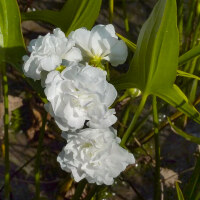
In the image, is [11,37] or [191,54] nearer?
[191,54]

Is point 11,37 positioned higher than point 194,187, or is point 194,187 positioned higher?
point 11,37

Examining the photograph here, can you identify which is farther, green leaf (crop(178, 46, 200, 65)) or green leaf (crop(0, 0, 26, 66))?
green leaf (crop(0, 0, 26, 66))

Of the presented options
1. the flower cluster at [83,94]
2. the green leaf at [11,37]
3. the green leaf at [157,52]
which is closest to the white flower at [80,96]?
the flower cluster at [83,94]

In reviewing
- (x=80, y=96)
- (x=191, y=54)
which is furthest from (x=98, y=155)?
(x=191, y=54)

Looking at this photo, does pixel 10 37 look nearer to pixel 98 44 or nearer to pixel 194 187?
pixel 98 44

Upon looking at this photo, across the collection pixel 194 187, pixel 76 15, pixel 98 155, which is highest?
pixel 76 15

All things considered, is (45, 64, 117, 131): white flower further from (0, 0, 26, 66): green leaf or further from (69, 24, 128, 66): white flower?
(0, 0, 26, 66): green leaf

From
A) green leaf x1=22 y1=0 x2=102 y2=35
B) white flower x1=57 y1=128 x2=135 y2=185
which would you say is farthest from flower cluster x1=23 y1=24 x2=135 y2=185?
green leaf x1=22 y1=0 x2=102 y2=35
